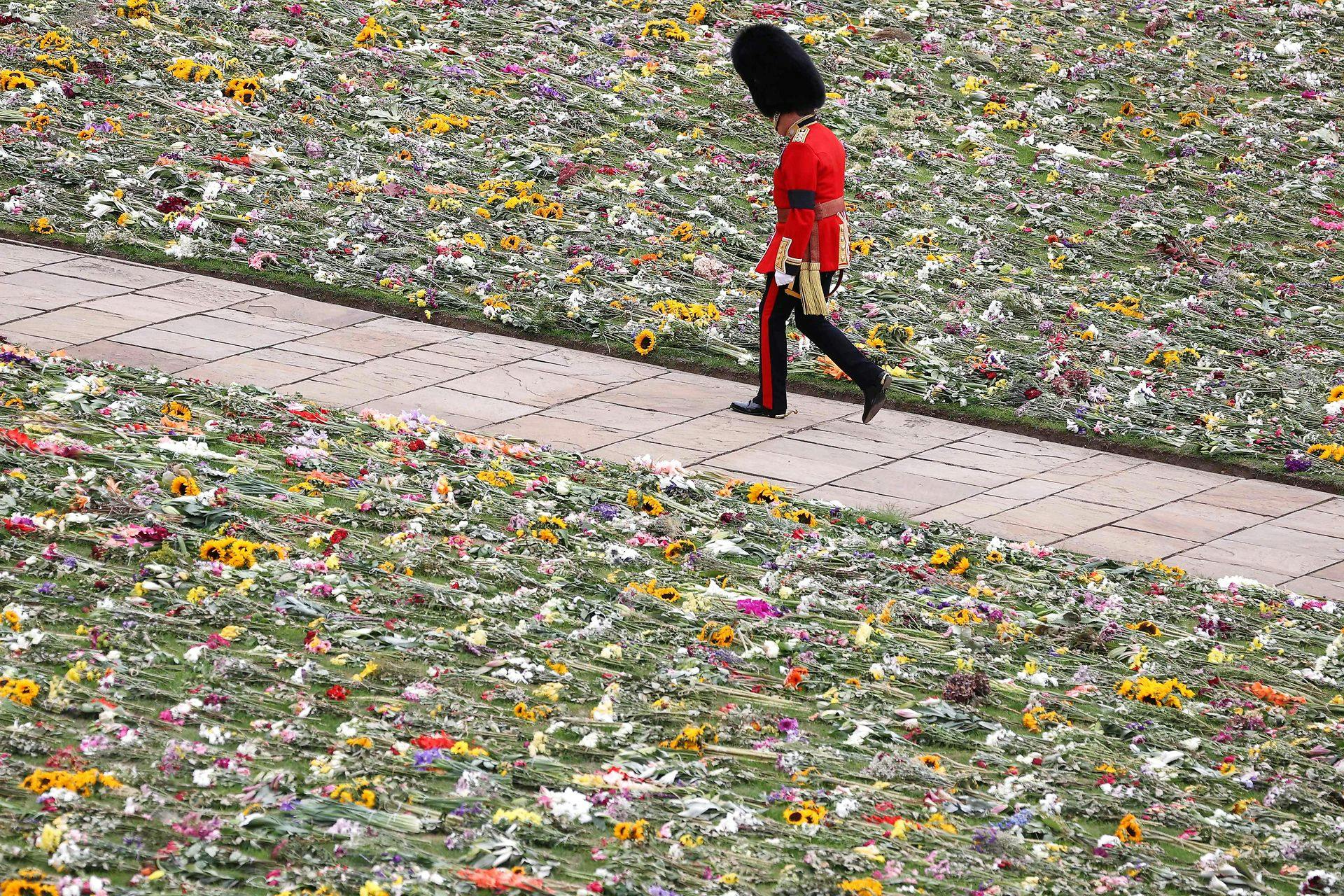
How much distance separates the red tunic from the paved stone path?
0.76 m

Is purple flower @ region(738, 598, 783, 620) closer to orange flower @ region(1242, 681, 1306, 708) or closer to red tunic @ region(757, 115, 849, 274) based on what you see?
orange flower @ region(1242, 681, 1306, 708)

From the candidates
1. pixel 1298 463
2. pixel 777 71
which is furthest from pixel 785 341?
pixel 1298 463

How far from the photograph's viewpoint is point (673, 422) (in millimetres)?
6715

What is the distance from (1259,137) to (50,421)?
849 cm

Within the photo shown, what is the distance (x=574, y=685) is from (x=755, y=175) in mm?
6120

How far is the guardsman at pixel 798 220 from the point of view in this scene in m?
6.56

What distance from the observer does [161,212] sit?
846 cm

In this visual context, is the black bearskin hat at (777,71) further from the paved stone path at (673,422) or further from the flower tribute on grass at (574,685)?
the flower tribute on grass at (574,685)

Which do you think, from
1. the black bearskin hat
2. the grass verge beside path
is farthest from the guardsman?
the grass verge beside path

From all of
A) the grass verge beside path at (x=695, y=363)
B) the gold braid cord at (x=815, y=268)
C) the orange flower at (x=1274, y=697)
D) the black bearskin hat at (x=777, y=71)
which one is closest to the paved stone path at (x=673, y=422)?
the grass verge beside path at (x=695, y=363)

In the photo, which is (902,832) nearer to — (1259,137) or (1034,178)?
(1034,178)

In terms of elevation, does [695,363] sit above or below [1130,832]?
above

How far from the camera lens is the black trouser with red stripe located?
6789 mm

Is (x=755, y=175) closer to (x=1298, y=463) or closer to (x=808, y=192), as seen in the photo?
(x=808, y=192)
